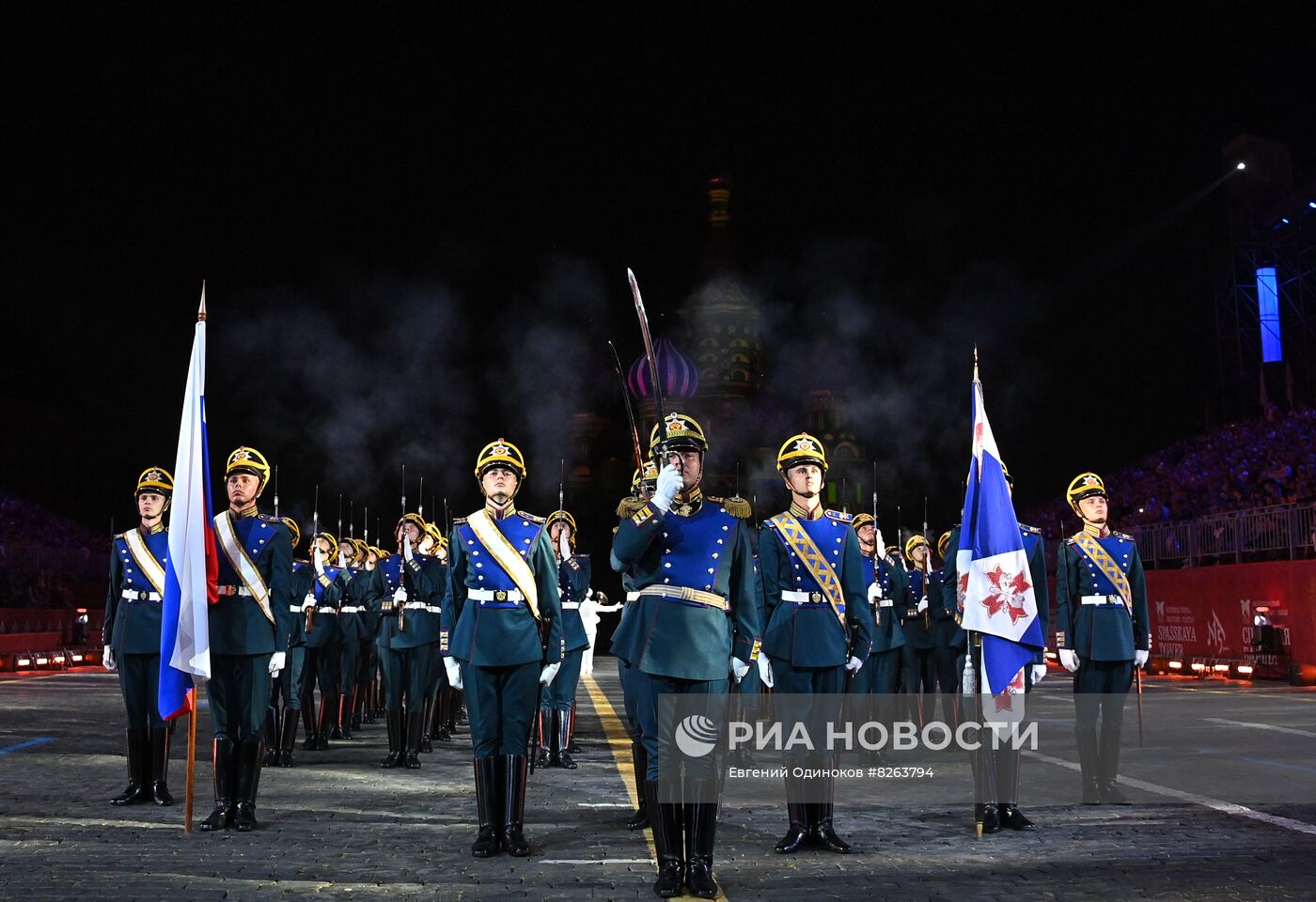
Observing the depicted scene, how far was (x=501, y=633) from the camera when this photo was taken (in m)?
7.89

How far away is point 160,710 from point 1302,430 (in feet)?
89.6

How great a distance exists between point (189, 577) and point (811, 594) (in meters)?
3.90

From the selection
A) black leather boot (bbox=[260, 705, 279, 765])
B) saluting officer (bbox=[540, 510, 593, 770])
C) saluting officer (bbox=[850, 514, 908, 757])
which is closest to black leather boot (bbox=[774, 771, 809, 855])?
saluting officer (bbox=[540, 510, 593, 770])

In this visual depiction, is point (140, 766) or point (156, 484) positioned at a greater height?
point (156, 484)

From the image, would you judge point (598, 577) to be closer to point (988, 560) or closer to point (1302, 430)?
point (1302, 430)

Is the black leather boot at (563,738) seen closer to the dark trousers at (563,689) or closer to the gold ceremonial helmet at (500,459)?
the dark trousers at (563,689)

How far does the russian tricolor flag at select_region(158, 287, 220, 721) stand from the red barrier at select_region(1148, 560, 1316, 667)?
20071 mm

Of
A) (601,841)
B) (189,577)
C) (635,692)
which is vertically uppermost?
(189,577)

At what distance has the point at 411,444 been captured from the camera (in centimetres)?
3788

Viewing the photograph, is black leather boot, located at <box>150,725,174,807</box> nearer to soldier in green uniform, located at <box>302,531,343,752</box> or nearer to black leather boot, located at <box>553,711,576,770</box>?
black leather boot, located at <box>553,711,576,770</box>

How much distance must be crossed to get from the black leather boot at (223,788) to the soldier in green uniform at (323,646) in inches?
209

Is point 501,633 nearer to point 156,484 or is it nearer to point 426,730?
point 156,484

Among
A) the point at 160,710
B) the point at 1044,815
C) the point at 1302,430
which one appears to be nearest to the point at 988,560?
the point at 1044,815

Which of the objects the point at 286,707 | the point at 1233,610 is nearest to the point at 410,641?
the point at 286,707
